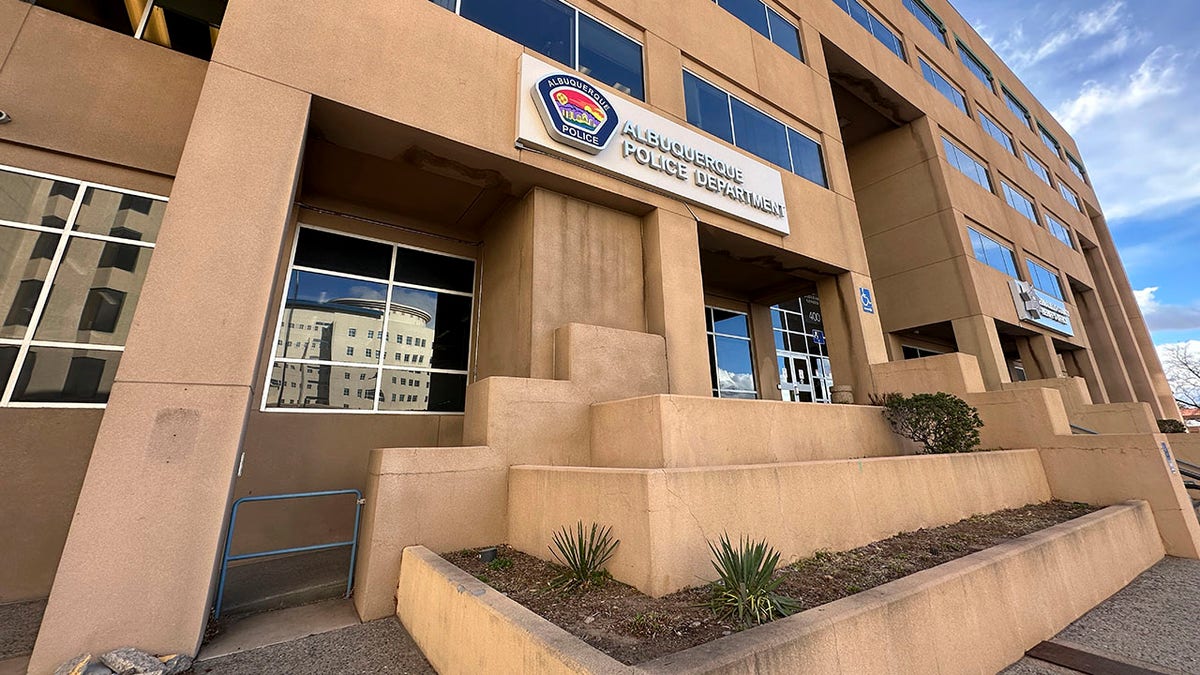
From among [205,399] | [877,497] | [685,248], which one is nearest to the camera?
[205,399]

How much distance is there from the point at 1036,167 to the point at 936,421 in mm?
27360

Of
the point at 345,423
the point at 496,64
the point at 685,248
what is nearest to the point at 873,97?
the point at 685,248

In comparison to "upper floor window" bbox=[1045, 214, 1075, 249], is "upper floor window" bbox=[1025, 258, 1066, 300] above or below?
below

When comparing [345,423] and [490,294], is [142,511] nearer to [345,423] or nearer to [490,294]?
[345,423]

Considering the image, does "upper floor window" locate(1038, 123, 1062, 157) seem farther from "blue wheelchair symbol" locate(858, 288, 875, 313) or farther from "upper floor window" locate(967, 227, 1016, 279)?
"blue wheelchair symbol" locate(858, 288, 875, 313)

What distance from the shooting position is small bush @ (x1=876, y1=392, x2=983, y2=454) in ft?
23.7

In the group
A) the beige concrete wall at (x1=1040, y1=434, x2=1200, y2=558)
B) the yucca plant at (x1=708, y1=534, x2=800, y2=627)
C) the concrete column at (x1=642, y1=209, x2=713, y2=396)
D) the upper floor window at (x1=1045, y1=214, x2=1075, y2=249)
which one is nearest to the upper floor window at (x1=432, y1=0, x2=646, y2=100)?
the concrete column at (x1=642, y1=209, x2=713, y2=396)

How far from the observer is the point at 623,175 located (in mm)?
7934

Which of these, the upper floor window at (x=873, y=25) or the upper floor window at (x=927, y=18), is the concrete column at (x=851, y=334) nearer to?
the upper floor window at (x=873, y=25)

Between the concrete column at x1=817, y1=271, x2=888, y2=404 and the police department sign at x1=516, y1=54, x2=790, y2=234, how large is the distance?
2391mm

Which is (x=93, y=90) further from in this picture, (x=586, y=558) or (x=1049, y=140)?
(x=1049, y=140)

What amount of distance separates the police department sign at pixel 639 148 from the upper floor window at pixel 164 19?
5099 millimetres

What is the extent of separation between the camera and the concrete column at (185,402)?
3.74 metres

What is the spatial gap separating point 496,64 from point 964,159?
2002 cm
